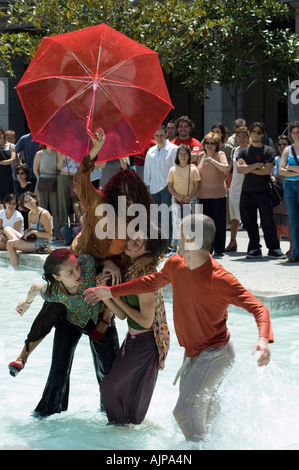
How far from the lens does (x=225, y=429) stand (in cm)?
527

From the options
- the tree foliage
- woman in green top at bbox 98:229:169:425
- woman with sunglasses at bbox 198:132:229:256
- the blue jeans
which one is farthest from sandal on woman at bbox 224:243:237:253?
woman in green top at bbox 98:229:169:425

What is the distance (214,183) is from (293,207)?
1.16 metres

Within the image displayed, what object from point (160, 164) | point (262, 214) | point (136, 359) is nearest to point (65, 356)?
point (136, 359)

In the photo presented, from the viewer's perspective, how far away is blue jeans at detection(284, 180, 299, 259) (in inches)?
459

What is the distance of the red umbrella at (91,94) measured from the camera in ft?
21.2

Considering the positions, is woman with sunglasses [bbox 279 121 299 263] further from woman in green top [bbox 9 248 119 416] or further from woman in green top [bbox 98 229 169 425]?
woman in green top [bbox 98 229 169 425]

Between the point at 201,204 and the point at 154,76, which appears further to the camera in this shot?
the point at 201,204

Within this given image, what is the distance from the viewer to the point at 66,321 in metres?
5.83

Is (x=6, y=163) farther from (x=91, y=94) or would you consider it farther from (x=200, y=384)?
(x=200, y=384)

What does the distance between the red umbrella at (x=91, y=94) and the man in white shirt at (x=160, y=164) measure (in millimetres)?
5988

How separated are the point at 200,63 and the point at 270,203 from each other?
6.78m

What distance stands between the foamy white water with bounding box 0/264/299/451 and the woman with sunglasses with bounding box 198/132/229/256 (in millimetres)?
4467
